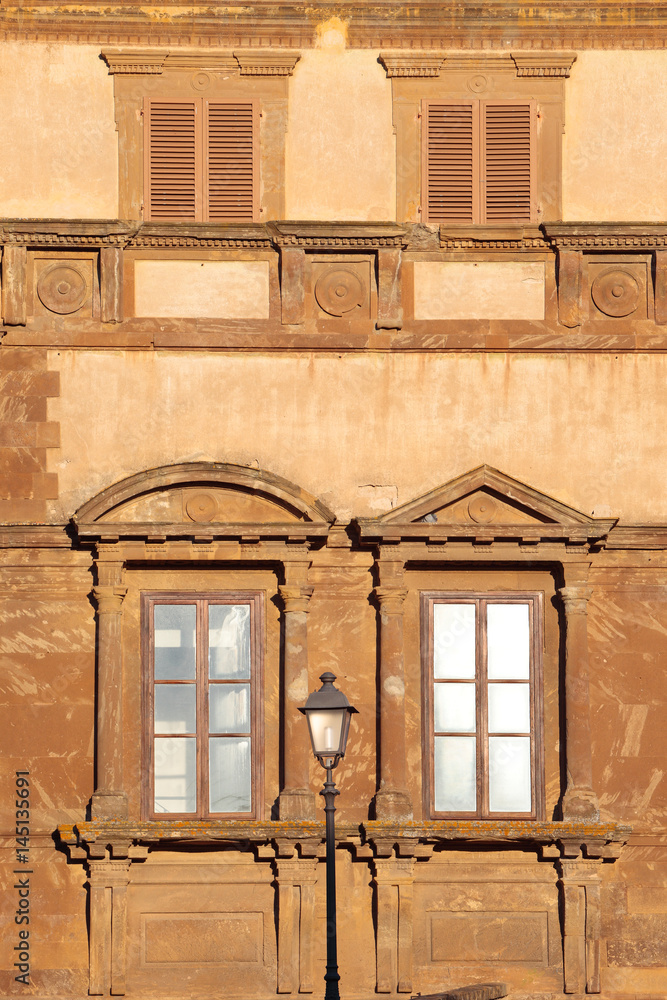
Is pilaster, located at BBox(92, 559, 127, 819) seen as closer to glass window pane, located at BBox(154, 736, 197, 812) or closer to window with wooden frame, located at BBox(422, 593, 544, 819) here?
glass window pane, located at BBox(154, 736, 197, 812)

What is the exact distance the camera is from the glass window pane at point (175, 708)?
14805mm

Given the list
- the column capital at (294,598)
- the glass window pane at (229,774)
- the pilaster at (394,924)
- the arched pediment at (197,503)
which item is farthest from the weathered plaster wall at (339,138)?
the pilaster at (394,924)

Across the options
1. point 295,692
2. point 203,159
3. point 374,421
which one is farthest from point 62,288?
point 295,692

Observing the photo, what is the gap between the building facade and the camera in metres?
14.5

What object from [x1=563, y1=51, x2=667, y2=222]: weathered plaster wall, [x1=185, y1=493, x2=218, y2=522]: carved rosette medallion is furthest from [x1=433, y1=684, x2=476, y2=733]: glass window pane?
[x1=563, y1=51, x2=667, y2=222]: weathered plaster wall

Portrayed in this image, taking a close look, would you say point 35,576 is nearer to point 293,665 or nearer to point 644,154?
point 293,665

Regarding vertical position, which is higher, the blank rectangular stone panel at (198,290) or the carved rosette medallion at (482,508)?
the blank rectangular stone panel at (198,290)

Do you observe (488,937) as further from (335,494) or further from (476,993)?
(335,494)

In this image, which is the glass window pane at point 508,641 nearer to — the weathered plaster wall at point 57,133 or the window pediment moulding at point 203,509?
the window pediment moulding at point 203,509

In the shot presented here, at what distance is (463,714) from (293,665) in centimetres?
149

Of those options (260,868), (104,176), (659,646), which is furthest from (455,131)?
(260,868)

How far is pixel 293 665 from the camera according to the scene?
14.7 m

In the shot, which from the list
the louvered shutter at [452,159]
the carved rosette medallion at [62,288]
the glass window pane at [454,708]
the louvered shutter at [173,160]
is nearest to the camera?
the glass window pane at [454,708]

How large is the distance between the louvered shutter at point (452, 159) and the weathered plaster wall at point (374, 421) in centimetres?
139
